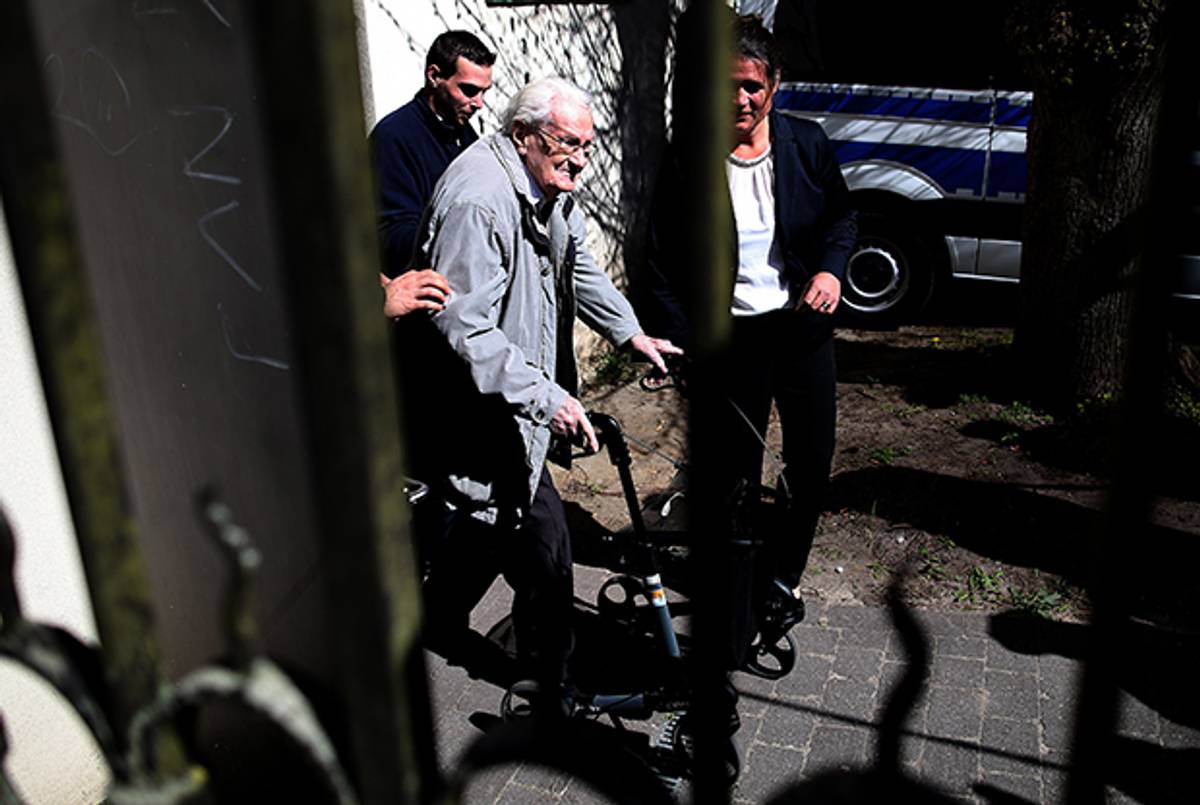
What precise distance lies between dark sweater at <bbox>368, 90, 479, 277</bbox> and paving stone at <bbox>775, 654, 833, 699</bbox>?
6.51ft

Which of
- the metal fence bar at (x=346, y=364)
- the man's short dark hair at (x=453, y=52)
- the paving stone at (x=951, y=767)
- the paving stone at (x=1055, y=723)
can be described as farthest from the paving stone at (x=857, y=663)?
the metal fence bar at (x=346, y=364)

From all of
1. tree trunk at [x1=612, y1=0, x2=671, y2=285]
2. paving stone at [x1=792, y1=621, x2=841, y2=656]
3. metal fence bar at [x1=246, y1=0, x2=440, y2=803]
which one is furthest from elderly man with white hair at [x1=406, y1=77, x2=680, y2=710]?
tree trunk at [x1=612, y1=0, x2=671, y2=285]

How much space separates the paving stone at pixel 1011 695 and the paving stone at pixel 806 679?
0.53 meters

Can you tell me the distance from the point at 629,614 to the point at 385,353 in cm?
296

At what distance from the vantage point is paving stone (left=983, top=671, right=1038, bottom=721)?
3365 mm

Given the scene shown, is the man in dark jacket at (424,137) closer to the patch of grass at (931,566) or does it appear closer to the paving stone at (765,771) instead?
the paving stone at (765,771)

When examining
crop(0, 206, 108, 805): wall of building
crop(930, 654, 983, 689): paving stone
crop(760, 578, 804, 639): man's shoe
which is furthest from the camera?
crop(760, 578, 804, 639): man's shoe

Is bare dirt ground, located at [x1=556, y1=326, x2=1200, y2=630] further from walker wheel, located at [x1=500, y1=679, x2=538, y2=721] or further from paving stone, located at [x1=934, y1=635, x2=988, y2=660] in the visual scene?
walker wheel, located at [x1=500, y1=679, x2=538, y2=721]

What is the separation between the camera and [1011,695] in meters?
→ 3.46

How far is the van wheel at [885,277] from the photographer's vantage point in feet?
26.1

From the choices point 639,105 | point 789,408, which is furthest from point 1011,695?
point 639,105

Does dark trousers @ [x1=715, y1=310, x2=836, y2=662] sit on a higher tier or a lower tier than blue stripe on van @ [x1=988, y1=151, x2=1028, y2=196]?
lower

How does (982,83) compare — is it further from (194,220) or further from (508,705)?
(194,220)

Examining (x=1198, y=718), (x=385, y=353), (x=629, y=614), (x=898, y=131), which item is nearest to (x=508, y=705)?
(x=629, y=614)
